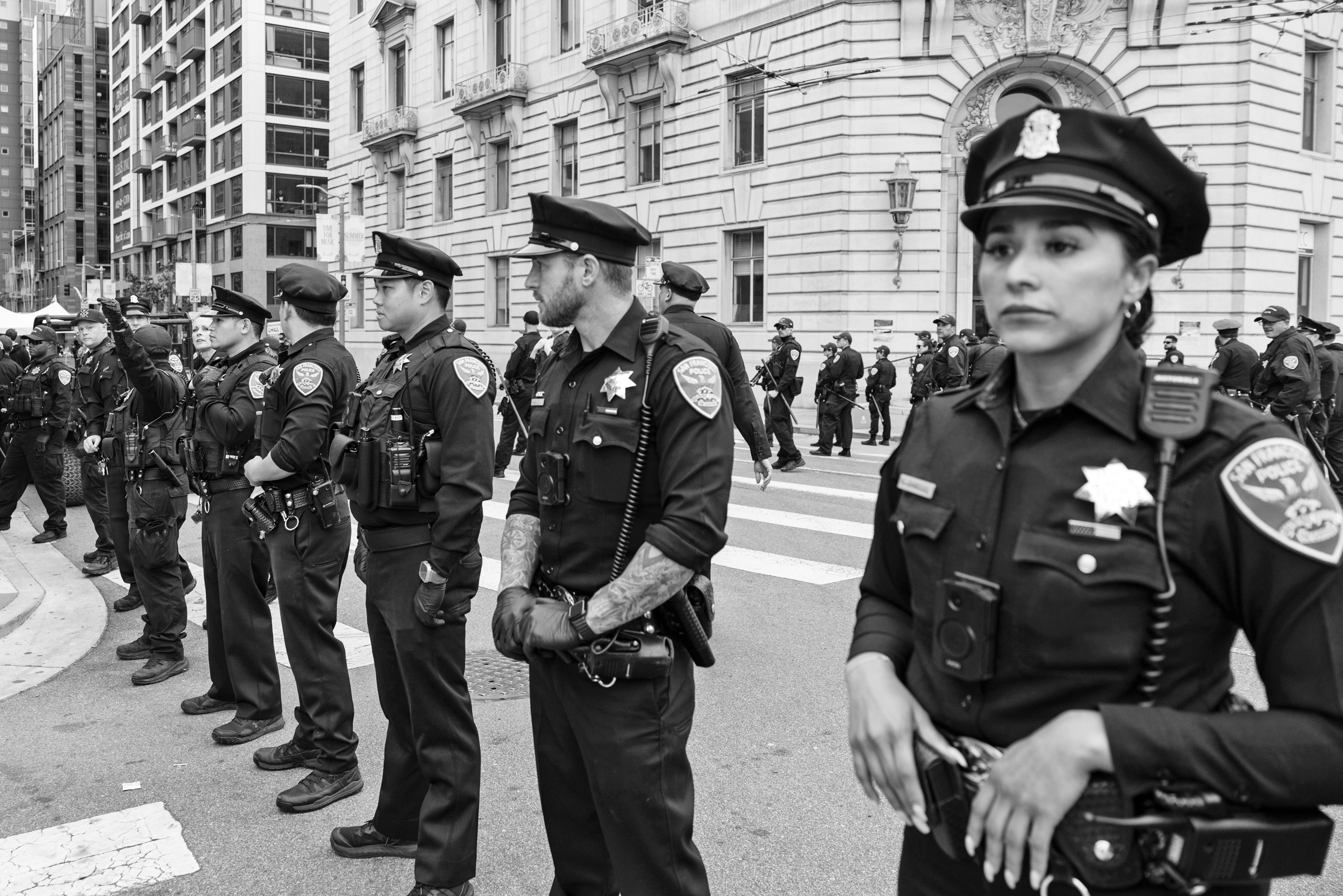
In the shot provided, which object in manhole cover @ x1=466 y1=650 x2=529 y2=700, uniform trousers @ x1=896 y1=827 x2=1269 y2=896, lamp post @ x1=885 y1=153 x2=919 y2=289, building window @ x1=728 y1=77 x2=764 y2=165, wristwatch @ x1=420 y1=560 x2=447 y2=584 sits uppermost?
building window @ x1=728 y1=77 x2=764 y2=165

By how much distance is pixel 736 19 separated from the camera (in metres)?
26.0

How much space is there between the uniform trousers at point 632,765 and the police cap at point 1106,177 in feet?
5.21

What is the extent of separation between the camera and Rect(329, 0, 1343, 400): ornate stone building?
2233 centimetres

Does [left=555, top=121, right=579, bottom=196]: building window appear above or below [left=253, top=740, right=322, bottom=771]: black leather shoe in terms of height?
above

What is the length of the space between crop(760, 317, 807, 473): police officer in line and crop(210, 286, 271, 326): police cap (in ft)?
34.6

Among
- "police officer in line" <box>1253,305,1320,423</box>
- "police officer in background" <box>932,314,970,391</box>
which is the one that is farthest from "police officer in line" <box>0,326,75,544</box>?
"police officer in line" <box>1253,305,1320,423</box>

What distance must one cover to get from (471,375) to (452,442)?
26 cm

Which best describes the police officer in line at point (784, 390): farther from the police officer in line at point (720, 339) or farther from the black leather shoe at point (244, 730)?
the black leather shoe at point (244, 730)

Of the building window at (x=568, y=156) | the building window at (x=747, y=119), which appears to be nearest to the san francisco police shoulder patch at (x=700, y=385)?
the building window at (x=747, y=119)

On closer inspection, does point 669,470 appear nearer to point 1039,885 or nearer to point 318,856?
point 1039,885

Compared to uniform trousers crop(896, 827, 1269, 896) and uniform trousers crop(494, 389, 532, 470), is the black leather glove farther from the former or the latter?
uniform trousers crop(494, 389, 532, 470)

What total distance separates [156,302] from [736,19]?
4598 cm

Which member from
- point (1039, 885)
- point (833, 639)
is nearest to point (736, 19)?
point (833, 639)

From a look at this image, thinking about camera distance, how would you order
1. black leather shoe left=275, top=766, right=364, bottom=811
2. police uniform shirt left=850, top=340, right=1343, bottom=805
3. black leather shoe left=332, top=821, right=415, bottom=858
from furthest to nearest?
black leather shoe left=275, top=766, right=364, bottom=811, black leather shoe left=332, top=821, right=415, bottom=858, police uniform shirt left=850, top=340, right=1343, bottom=805
